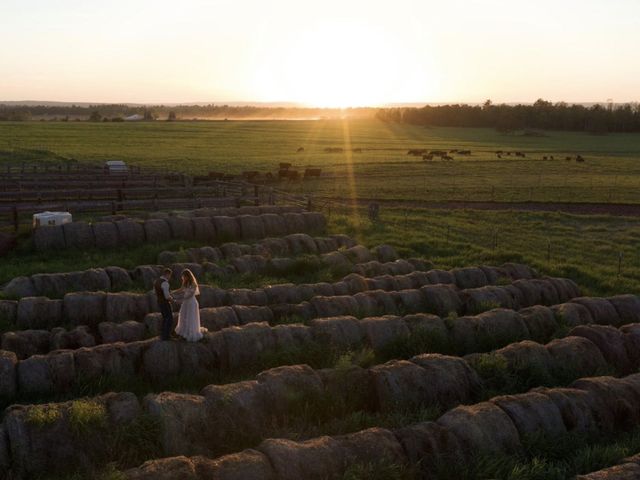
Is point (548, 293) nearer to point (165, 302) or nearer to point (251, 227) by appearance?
point (165, 302)

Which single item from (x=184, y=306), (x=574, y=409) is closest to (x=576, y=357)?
(x=574, y=409)

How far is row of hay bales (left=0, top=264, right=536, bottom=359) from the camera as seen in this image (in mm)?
14391

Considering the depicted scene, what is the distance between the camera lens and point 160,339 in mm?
13969

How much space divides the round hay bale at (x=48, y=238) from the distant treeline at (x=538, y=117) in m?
112

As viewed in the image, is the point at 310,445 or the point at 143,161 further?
the point at 143,161

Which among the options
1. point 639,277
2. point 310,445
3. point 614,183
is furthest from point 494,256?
point 614,183

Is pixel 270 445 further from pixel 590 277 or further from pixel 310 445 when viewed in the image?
pixel 590 277

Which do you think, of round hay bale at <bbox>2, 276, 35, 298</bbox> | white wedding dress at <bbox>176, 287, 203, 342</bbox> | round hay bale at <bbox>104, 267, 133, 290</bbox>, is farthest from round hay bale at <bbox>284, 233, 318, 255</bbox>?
white wedding dress at <bbox>176, 287, 203, 342</bbox>

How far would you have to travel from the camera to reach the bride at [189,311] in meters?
13.8

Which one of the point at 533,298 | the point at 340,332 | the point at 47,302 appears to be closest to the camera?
the point at 340,332

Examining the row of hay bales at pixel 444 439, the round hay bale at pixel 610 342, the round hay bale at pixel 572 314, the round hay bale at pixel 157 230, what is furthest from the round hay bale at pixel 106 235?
the round hay bale at pixel 610 342

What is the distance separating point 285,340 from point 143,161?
52.1m

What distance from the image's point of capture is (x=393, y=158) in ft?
239

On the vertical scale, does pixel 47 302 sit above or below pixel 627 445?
above
